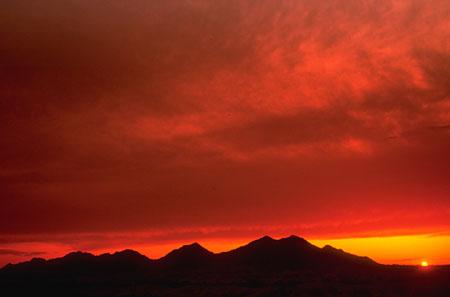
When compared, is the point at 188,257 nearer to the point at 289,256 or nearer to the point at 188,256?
the point at 188,256

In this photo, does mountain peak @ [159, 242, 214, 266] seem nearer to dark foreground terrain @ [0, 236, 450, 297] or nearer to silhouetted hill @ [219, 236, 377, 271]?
dark foreground terrain @ [0, 236, 450, 297]

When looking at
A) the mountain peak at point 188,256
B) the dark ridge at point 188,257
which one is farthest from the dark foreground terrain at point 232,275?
the mountain peak at point 188,256

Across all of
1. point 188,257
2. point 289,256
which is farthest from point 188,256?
point 289,256

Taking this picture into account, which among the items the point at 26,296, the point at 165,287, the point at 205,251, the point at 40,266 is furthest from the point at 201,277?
the point at 40,266

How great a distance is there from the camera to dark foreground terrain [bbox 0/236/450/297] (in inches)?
4476

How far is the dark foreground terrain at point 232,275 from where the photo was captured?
114 m

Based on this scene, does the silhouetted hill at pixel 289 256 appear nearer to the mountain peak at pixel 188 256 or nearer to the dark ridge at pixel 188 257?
the dark ridge at pixel 188 257

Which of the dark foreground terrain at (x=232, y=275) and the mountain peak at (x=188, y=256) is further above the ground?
the mountain peak at (x=188, y=256)

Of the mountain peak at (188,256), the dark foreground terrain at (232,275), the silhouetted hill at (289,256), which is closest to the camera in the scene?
the dark foreground terrain at (232,275)

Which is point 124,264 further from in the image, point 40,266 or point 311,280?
point 311,280

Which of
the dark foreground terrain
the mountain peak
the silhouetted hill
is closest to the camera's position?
the dark foreground terrain

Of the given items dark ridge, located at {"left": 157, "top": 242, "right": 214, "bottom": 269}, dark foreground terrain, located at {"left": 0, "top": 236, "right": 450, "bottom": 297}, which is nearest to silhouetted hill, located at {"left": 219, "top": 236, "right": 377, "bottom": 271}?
dark foreground terrain, located at {"left": 0, "top": 236, "right": 450, "bottom": 297}

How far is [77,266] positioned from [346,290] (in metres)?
115

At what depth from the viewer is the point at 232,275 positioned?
146125 mm
